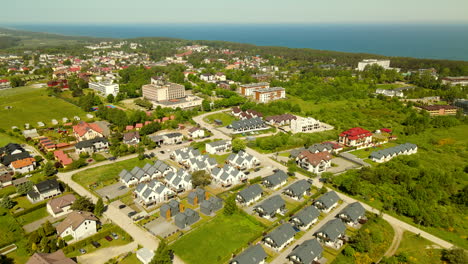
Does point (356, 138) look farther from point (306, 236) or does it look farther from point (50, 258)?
point (50, 258)

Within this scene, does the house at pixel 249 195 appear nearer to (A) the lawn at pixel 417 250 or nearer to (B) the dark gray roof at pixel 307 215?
(B) the dark gray roof at pixel 307 215

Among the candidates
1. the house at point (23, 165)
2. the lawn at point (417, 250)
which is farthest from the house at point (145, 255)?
the house at point (23, 165)

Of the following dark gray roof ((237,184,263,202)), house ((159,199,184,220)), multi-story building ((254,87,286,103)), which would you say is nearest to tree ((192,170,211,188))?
house ((159,199,184,220))

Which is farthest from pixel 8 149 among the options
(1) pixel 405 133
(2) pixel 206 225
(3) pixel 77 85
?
(1) pixel 405 133

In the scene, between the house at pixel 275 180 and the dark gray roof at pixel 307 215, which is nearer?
the dark gray roof at pixel 307 215

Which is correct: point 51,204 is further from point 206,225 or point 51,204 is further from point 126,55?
point 126,55

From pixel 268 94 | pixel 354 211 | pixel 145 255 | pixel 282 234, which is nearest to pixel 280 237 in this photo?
pixel 282 234
